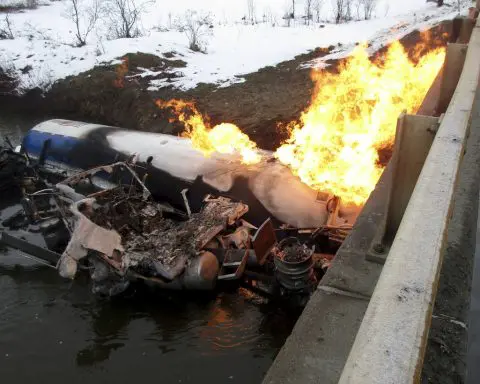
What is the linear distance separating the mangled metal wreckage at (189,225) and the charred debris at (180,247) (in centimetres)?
2

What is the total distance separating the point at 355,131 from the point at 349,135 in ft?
2.66

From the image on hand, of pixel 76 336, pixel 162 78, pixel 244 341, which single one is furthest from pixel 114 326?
pixel 162 78

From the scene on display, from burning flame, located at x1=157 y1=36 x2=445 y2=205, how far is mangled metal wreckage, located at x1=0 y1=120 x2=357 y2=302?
1.54ft

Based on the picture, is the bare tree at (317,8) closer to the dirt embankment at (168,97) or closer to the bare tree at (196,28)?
the dirt embankment at (168,97)

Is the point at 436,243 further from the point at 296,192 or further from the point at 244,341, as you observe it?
the point at 296,192

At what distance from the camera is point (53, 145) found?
13320mm

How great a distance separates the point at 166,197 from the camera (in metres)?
10.9

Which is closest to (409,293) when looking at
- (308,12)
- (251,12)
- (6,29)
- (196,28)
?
(196,28)

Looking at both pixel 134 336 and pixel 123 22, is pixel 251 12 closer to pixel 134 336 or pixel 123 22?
pixel 123 22

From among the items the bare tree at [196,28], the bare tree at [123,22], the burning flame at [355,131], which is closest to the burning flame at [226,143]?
the burning flame at [355,131]

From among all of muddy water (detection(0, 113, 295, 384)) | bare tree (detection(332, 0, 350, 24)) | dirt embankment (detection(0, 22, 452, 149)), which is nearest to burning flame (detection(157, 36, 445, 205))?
dirt embankment (detection(0, 22, 452, 149))

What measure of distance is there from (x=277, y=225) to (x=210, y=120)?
8.65 metres

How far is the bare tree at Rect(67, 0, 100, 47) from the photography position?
2548 centimetres

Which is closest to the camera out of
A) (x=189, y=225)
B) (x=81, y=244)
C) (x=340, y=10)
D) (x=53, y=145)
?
(x=81, y=244)
